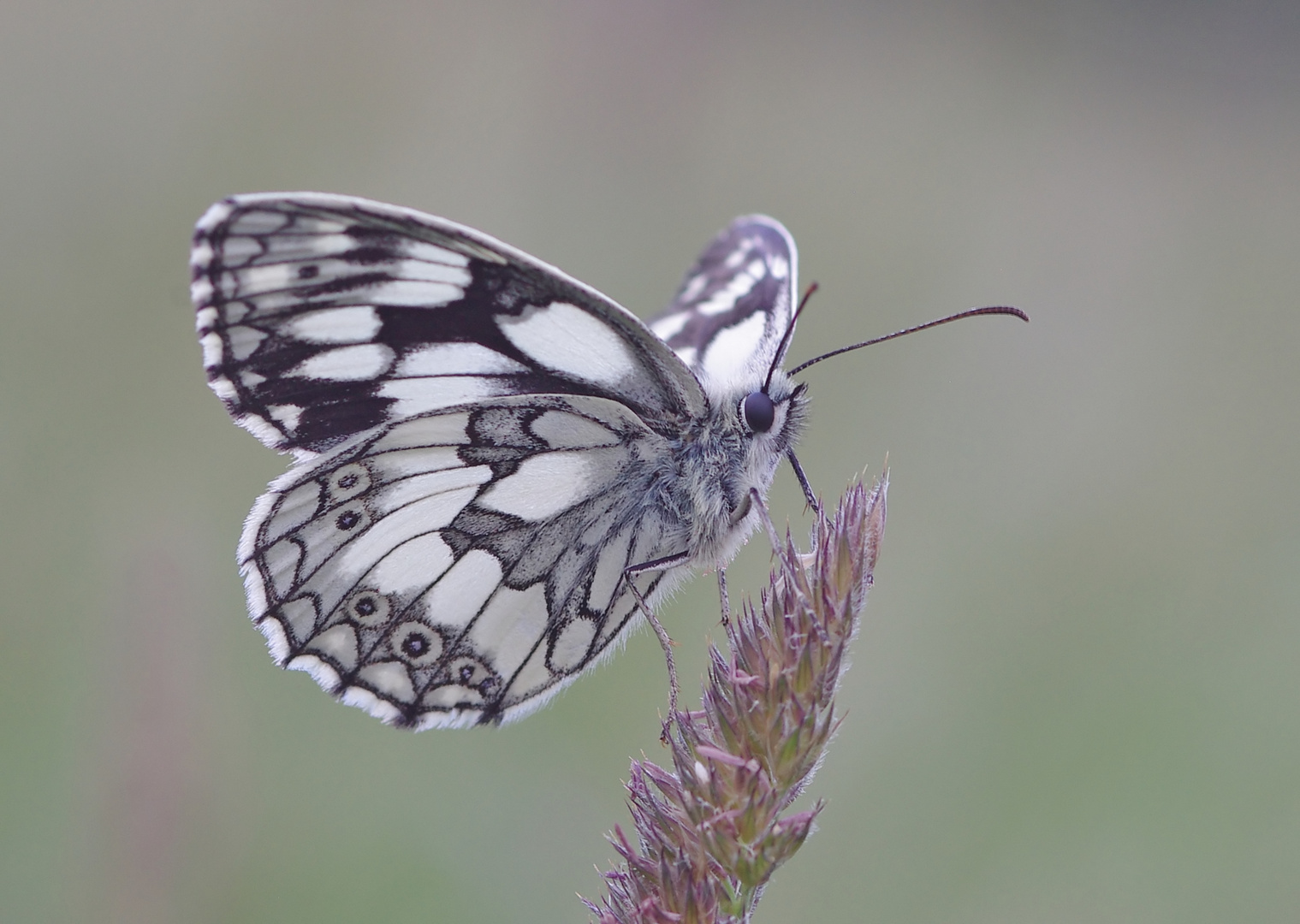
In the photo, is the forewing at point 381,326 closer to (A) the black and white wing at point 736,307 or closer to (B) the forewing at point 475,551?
(B) the forewing at point 475,551

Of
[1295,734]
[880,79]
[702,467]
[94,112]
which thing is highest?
[880,79]

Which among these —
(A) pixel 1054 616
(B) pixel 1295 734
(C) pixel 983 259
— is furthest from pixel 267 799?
(C) pixel 983 259

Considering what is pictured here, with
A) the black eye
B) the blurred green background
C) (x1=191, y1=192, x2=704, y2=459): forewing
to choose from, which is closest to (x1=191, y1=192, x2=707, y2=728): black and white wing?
(x1=191, y1=192, x2=704, y2=459): forewing

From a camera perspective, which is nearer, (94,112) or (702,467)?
(702,467)

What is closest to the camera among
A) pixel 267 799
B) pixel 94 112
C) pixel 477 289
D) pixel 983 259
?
pixel 477 289

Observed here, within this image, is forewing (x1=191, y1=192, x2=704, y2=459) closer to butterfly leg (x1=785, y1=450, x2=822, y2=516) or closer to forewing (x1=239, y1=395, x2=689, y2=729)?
forewing (x1=239, y1=395, x2=689, y2=729)

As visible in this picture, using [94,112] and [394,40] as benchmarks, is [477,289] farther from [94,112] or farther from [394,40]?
[394,40]

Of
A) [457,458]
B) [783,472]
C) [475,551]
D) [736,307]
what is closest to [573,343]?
[457,458]

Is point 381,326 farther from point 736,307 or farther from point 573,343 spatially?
point 736,307
